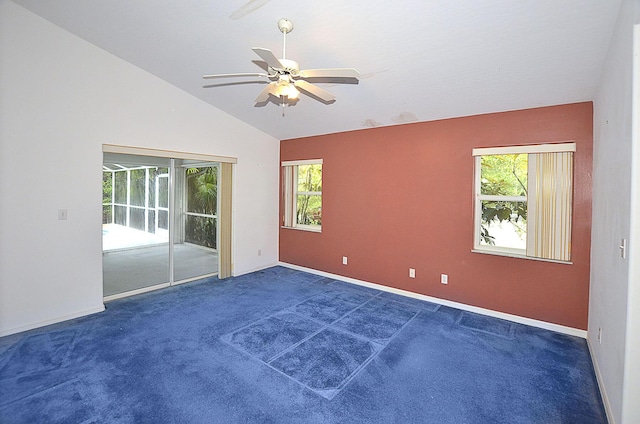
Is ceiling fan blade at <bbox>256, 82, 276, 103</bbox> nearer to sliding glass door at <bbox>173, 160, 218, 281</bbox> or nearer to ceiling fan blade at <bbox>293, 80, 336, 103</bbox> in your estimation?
ceiling fan blade at <bbox>293, 80, 336, 103</bbox>

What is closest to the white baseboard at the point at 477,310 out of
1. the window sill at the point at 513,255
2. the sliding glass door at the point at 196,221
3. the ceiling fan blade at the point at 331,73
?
the window sill at the point at 513,255

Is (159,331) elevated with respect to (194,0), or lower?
lower

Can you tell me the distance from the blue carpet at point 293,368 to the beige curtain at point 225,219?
1.32 m

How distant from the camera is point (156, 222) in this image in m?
4.85

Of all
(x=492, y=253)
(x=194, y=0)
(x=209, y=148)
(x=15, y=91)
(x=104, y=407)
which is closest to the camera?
(x=104, y=407)

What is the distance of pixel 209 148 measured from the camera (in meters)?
5.03

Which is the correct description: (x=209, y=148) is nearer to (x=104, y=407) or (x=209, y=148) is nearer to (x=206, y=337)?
(x=206, y=337)

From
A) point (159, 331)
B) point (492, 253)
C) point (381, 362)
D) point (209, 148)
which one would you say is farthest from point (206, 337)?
point (492, 253)

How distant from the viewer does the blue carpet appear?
2.16m

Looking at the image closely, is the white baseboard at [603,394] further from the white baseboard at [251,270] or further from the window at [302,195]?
the white baseboard at [251,270]

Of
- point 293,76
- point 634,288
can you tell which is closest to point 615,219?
point 634,288

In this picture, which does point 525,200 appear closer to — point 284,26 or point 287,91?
point 287,91

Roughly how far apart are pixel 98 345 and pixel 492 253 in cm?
444

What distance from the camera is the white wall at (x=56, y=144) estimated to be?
3211mm
